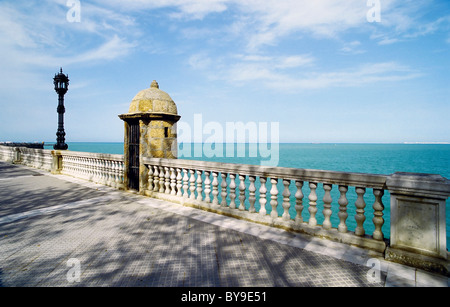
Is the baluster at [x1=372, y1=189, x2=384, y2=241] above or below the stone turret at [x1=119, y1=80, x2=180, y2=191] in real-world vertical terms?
below

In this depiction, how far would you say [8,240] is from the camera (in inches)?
164

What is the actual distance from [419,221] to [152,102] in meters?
7.43

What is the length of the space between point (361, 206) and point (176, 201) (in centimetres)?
471

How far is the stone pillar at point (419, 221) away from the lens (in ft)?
10.7

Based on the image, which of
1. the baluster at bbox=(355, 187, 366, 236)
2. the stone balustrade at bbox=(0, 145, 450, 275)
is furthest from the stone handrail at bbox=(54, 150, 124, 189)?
the baluster at bbox=(355, 187, 366, 236)

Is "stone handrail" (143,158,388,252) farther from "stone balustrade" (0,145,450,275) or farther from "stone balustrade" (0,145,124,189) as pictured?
"stone balustrade" (0,145,124,189)

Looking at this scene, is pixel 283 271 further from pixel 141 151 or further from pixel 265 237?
pixel 141 151

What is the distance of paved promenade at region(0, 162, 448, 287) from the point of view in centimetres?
302

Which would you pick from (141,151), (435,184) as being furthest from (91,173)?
(435,184)

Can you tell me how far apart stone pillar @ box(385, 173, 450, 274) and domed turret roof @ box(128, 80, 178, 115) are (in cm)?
664

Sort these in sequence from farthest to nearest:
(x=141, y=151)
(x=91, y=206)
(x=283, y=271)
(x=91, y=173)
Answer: (x=91, y=173)
(x=141, y=151)
(x=91, y=206)
(x=283, y=271)

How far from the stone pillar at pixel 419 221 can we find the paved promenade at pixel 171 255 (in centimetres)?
19
